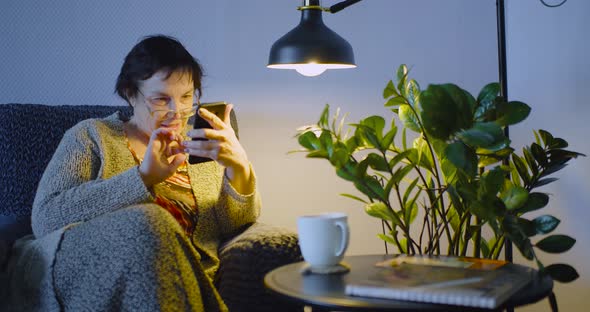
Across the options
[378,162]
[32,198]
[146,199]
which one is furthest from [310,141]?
[32,198]

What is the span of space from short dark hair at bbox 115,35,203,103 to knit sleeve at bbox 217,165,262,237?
0.28 m

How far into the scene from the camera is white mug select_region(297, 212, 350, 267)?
1164 mm

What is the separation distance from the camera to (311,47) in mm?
1407

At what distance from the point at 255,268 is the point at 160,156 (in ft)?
1.04

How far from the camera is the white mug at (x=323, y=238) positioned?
1.16 metres

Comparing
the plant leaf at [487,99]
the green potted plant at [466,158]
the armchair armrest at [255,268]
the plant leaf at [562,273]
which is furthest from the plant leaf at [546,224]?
the armchair armrest at [255,268]

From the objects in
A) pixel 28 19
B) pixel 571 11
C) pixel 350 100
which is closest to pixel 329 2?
pixel 350 100

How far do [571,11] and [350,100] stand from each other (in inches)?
25.5

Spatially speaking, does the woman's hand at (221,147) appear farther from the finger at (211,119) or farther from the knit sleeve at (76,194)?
the knit sleeve at (76,194)

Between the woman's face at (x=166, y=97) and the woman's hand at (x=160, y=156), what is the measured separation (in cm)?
4

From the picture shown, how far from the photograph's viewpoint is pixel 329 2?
2.04m

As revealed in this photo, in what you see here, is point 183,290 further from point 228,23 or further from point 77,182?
point 228,23

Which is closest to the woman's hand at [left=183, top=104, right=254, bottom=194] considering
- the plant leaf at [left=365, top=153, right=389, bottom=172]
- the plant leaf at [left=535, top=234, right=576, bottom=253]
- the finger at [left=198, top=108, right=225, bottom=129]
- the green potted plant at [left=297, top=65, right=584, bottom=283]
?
the finger at [left=198, top=108, right=225, bottom=129]

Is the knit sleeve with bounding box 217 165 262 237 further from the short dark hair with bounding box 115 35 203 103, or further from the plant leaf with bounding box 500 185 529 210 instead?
the plant leaf with bounding box 500 185 529 210
